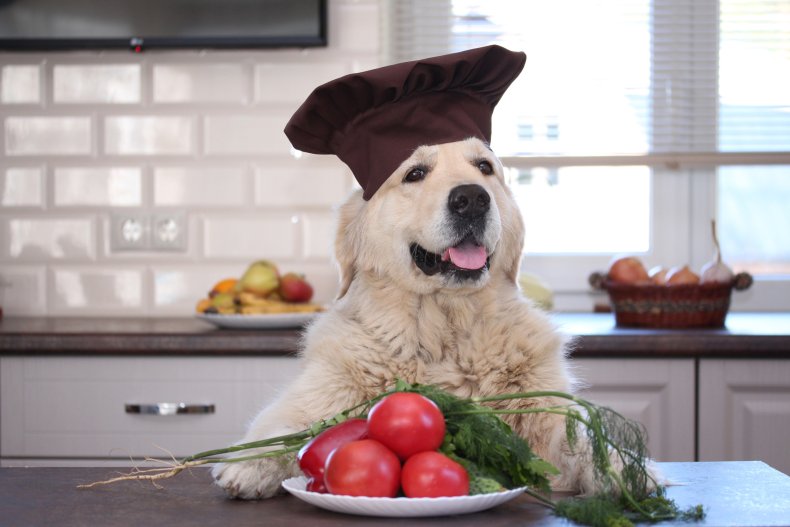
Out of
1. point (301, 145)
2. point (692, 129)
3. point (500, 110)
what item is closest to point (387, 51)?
point (500, 110)

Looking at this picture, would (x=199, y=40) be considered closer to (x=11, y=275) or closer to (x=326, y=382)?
(x=11, y=275)

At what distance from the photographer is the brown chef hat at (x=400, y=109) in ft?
4.30

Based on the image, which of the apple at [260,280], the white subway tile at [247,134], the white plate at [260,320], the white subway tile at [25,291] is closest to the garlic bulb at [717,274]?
the white plate at [260,320]

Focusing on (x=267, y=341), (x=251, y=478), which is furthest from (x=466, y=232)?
(x=267, y=341)

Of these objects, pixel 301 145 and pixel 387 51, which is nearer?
pixel 301 145

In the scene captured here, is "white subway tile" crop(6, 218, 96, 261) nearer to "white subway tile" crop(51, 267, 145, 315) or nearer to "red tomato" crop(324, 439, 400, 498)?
"white subway tile" crop(51, 267, 145, 315)

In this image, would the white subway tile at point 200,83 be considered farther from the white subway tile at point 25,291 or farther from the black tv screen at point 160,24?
the white subway tile at point 25,291

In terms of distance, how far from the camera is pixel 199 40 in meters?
2.76

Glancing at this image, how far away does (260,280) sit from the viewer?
8.20 ft

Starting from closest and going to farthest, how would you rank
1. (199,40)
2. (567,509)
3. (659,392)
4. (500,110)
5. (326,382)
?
(567,509), (326,382), (659,392), (199,40), (500,110)

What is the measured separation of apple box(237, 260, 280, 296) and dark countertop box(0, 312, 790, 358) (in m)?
0.18

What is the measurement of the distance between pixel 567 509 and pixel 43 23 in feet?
7.98

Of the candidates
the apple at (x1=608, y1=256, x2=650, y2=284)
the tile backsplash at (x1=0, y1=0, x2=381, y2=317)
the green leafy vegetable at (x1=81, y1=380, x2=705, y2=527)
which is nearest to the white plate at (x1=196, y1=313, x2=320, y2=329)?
the tile backsplash at (x1=0, y1=0, x2=381, y2=317)

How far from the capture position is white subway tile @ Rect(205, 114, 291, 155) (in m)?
2.81
